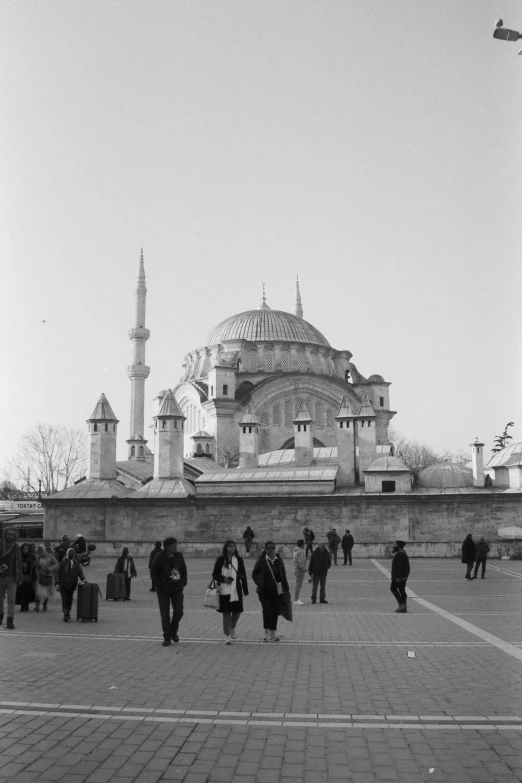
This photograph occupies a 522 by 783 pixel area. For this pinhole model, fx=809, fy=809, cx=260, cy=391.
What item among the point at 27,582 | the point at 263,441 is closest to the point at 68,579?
the point at 27,582

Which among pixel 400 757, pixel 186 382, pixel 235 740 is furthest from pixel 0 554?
pixel 186 382

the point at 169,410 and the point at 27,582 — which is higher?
the point at 169,410

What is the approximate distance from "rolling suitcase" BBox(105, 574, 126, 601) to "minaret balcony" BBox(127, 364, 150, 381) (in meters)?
43.7

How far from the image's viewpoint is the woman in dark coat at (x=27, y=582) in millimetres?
12055

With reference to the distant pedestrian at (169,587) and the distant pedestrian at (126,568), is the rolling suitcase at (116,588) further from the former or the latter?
the distant pedestrian at (169,587)

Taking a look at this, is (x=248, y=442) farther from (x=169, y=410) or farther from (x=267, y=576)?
(x=267, y=576)

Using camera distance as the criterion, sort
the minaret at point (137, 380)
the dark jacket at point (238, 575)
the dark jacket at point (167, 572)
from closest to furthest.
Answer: the dark jacket at point (167, 572), the dark jacket at point (238, 575), the minaret at point (137, 380)

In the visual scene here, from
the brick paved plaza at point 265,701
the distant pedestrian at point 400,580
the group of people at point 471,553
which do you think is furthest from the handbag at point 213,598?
the group of people at point 471,553

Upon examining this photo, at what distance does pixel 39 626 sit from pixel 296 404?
4727 centimetres

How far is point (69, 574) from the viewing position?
36.0 ft

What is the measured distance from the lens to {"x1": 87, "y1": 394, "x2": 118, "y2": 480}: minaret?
→ 3055cm

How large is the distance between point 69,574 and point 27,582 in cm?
152

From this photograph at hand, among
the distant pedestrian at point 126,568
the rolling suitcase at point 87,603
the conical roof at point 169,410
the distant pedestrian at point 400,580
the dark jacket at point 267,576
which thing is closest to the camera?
the dark jacket at point 267,576

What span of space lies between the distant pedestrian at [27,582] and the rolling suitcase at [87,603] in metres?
1.61
